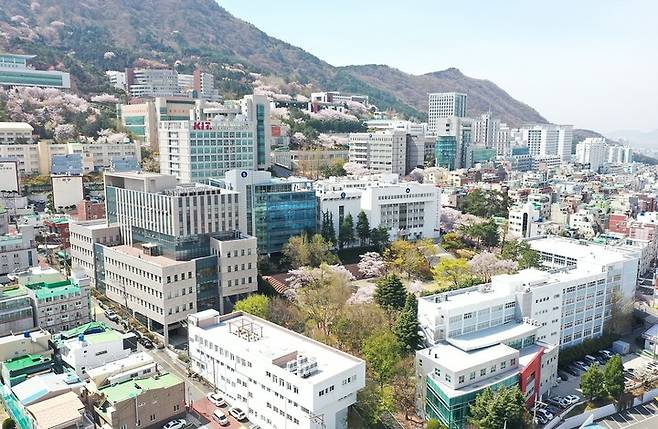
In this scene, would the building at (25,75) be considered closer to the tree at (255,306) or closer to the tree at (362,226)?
the tree at (362,226)

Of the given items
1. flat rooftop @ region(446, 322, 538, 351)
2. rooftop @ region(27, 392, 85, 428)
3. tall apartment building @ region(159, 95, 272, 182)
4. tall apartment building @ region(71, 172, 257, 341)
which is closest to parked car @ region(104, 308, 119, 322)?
tall apartment building @ region(71, 172, 257, 341)

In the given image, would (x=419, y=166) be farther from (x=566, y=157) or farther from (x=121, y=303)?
(x=566, y=157)

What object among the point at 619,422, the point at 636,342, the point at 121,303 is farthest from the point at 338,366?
the point at 636,342

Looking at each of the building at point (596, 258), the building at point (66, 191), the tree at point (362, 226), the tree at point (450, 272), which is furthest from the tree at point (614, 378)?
the building at point (66, 191)

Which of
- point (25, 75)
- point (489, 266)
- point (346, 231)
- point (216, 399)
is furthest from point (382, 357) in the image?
point (25, 75)

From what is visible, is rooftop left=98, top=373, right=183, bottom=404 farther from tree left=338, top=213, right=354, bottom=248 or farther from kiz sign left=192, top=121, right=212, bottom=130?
kiz sign left=192, top=121, right=212, bottom=130

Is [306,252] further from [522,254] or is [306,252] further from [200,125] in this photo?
[200,125]
